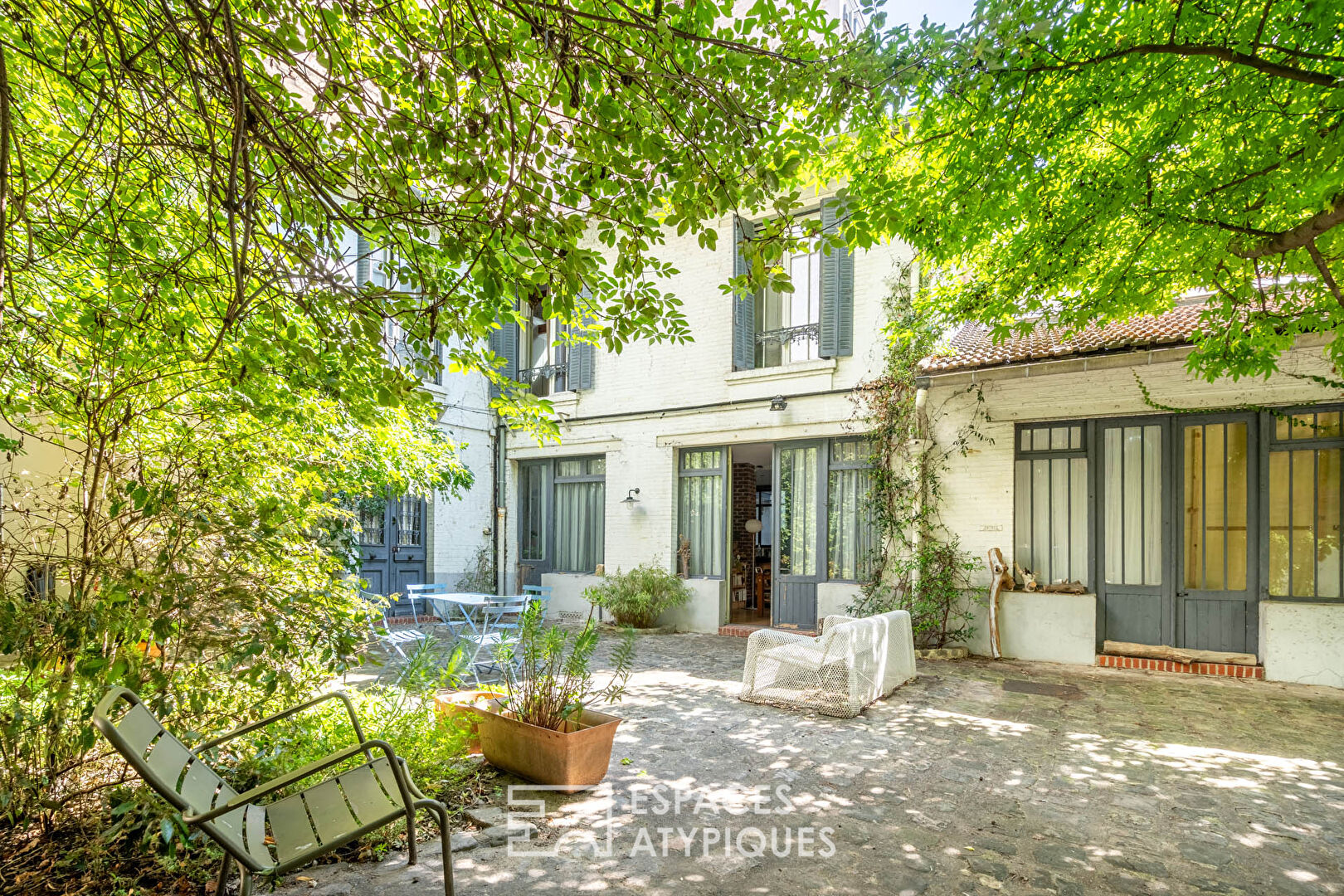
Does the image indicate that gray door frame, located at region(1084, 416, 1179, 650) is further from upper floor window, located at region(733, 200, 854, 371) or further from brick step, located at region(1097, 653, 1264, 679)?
upper floor window, located at region(733, 200, 854, 371)

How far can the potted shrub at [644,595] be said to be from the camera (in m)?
9.95

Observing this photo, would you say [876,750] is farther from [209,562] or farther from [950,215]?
[209,562]

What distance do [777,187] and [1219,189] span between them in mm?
3112

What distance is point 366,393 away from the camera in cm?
333

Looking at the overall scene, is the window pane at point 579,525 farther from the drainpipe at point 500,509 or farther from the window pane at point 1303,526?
the window pane at point 1303,526

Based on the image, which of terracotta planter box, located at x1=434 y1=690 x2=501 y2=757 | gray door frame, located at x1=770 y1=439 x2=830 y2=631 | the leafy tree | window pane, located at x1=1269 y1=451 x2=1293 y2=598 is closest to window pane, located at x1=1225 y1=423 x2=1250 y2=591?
window pane, located at x1=1269 y1=451 x2=1293 y2=598

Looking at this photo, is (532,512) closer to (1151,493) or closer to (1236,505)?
(1151,493)

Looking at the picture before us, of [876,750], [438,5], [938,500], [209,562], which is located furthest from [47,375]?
[938,500]

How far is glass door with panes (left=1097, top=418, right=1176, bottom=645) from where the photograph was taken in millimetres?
7426

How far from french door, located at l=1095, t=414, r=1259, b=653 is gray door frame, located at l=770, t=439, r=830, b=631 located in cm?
307

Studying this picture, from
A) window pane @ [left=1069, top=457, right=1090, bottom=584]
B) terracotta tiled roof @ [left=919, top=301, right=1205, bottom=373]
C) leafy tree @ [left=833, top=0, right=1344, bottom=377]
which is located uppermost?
leafy tree @ [left=833, top=0, right=1344, bottom=377]

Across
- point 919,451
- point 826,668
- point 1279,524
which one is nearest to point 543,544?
point 919,451

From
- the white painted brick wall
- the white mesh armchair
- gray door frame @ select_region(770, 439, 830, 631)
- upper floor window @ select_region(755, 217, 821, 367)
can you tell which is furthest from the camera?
upper floor window @ select_region(755, 217, 821, 367)

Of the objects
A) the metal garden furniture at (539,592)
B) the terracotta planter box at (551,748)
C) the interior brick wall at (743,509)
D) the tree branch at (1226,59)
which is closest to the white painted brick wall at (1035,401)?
the interior brick wall at (743,509)
